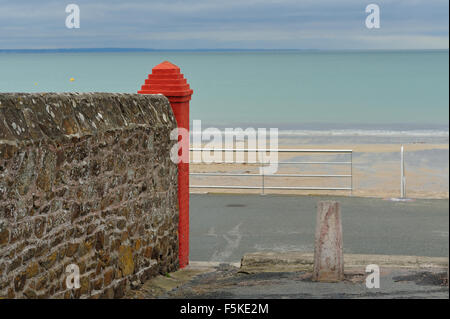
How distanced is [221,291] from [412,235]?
5.85m

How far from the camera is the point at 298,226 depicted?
13.7 metres

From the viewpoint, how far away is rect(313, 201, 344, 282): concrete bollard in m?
7.98

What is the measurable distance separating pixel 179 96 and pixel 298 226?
4.86m

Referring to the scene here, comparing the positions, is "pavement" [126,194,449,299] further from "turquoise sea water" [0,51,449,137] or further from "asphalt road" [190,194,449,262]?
"turquoise sea water" [0,51,449,137]

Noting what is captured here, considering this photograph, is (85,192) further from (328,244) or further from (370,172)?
(370,172)

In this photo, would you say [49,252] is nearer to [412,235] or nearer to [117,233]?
[117,233]

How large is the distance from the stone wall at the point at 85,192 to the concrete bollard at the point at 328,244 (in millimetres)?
2105

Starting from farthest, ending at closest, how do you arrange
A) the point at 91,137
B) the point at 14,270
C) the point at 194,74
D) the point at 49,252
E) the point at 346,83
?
the point at 194,74, the point at 346,83, the point at 91,137, the point at 49,252, the point at 14,270

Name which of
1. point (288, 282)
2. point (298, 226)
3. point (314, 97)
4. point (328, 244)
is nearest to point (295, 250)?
point (298, 226)

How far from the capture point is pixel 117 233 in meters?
7.84

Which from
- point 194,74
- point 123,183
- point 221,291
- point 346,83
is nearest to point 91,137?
point 123,183

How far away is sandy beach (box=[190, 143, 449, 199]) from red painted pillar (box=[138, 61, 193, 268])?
8.75 meters

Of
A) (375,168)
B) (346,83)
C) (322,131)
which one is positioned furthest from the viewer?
(346,83)

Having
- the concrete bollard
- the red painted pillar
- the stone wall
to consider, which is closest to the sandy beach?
the red painted pillar
